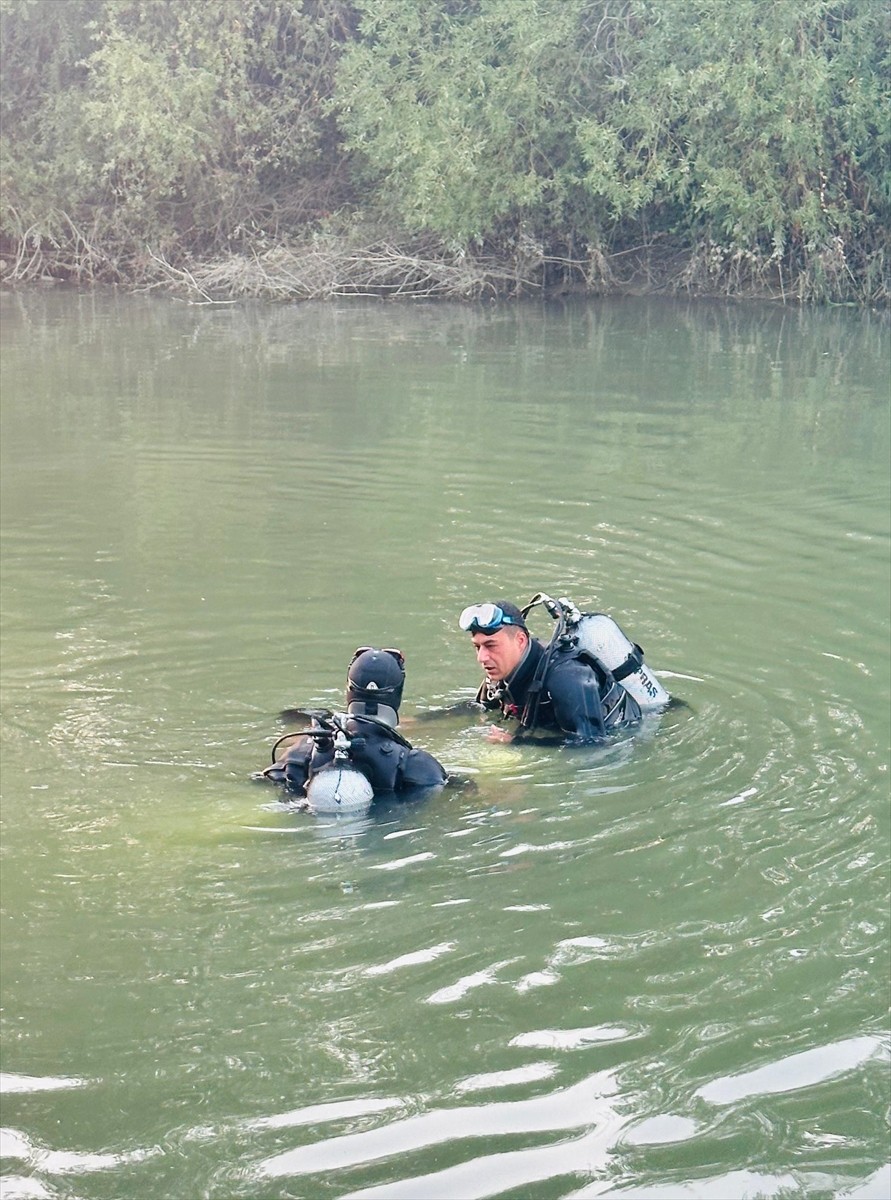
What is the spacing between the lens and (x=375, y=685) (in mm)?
5992

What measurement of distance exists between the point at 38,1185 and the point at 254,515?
7.67 metres

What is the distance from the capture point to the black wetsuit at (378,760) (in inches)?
237

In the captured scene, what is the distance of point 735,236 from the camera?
2714 centimetres

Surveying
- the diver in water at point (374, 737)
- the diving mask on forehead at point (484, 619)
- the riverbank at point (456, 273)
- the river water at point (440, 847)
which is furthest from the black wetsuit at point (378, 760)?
A: the riverbank at point (456, 273)

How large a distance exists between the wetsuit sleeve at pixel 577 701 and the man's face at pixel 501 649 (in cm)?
18

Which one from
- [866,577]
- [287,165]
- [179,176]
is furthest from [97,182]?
[866,577]

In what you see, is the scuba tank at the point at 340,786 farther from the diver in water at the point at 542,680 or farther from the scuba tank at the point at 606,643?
the scuba tank at the point at 606,643

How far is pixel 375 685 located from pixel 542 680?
97 centimetres

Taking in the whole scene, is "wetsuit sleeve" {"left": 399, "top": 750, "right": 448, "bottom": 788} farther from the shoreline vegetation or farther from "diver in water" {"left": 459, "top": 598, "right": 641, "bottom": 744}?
the shoreline vegetation

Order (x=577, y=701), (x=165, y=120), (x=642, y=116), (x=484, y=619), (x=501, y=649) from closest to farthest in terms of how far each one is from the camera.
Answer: (x=484, y=619), (x=501, y=649), (x=577, y=701), (x=642, y=116), (x=165, y=120)

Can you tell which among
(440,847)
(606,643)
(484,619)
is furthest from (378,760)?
(606,643)

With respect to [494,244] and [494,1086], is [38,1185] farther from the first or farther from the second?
[494,244]

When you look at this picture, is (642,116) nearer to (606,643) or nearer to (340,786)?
(606,643)

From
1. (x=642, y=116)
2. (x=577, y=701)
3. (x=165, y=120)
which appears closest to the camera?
(x=577, y=701)
